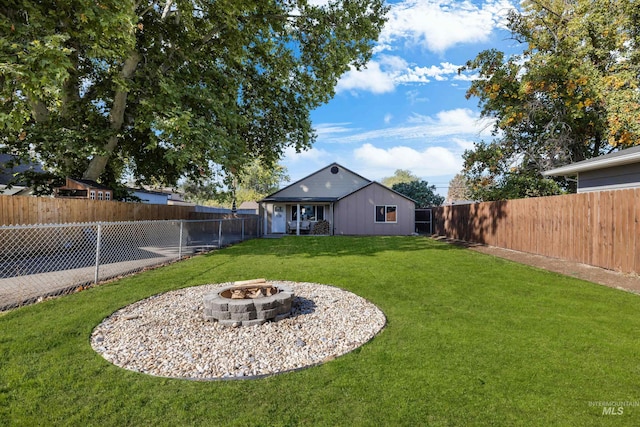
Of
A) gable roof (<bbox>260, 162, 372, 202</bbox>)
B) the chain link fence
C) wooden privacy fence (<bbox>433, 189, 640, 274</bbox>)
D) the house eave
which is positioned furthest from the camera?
gable roof (<bbox>260, 162, 372, 202</bbox>)

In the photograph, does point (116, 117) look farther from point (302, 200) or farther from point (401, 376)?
point (401, 376)

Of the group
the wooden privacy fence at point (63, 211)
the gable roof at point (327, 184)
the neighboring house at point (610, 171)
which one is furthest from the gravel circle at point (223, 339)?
the gable roof at point (327, 184)

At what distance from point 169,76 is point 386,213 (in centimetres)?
1499

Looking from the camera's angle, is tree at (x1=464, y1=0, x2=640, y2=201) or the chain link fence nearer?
the chain link fence

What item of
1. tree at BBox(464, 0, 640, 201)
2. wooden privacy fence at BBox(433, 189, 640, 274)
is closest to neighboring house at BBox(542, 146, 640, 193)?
wooden privacy fence at BBox(433, 189, 640, 274)

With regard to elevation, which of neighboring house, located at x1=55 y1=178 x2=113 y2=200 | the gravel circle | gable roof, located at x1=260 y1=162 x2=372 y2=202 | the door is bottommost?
the gravel circle

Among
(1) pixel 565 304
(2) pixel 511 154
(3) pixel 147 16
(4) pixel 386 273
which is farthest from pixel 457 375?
(2) pixel 511 154

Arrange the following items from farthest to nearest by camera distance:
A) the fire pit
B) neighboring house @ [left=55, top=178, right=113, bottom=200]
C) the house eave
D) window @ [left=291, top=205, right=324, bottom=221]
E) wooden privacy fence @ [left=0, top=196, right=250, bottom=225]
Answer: window @ [left=291, top=205, right=324, bottom=221] < the house eave < neighboring house @ [left=55, top=178, right=113, bottom=200] < wooden privacy fence @ [left=0, top=196, right=250, bottom=225] < the fire pit

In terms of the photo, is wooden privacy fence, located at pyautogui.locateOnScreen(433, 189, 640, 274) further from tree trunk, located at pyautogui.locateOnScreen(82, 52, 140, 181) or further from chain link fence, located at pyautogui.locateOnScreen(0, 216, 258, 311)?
tree trunk, located at pyautogui.locateOnScreen(82, 52, 140, 181)

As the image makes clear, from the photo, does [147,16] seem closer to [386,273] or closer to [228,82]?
[228,82]

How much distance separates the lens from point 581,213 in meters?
8.27

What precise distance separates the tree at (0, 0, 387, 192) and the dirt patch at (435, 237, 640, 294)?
368 inches

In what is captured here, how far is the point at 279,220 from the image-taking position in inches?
914

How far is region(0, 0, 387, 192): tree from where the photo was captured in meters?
8.32
